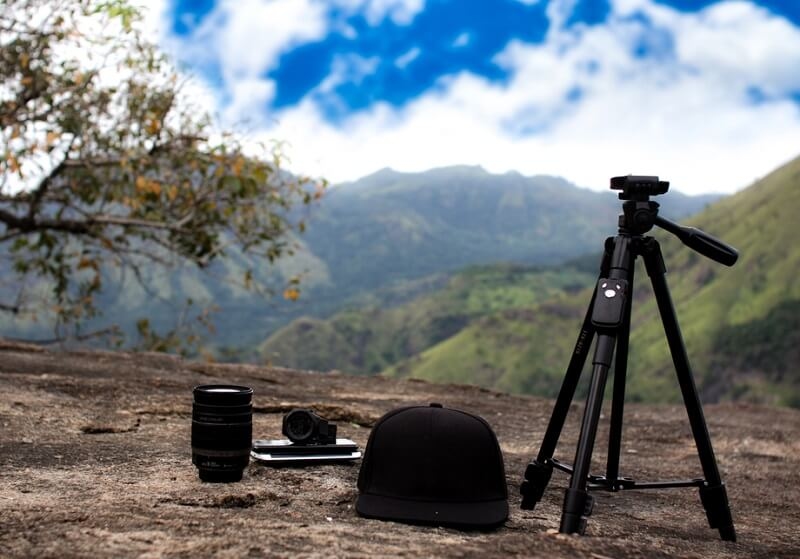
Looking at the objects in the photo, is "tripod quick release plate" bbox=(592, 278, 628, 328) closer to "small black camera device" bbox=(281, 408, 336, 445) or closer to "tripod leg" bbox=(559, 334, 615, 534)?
"tripod leg" bbox=(559, 334, 615, 534)

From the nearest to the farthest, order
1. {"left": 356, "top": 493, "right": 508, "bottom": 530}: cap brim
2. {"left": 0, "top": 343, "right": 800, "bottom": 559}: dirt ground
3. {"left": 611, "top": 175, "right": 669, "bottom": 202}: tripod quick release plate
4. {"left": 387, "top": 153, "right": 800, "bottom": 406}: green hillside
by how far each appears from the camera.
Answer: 1. {"left": 0, "top": 343, "right": 800, "bottom": 559}: dirt ground
2. {"left": 356, "top": 493, "right": 508, "bottom": 530}: cap brim
3. {"left": 611, "top": 175, "right": 669, "bottom": 202}: tripod quick release plate
4. {"left": 387, "top": 153, "right": 800, "bottom": 406}: green hillside

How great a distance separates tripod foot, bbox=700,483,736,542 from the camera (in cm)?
399

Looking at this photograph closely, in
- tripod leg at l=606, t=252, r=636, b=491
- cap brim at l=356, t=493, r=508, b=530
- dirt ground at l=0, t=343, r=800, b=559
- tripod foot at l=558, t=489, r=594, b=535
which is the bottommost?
dirt ground at l=0, t=343, r=800, b=559

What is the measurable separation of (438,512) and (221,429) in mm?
1310

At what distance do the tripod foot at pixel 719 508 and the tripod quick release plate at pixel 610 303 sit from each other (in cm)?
115

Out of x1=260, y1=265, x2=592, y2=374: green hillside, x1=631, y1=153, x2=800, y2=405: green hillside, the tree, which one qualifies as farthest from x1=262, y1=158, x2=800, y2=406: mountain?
the tree

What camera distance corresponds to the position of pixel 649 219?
3756mm

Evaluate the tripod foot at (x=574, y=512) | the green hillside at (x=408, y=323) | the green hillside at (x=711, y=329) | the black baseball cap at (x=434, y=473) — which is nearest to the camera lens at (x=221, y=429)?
the black baseball cap at (x=434, y=473)

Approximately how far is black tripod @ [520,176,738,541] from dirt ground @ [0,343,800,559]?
190mm

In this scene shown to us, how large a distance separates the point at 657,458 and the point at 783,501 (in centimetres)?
156

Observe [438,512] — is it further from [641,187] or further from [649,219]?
[641,187]

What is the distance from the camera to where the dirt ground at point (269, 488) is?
11.0ft

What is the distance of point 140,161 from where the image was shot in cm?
1186

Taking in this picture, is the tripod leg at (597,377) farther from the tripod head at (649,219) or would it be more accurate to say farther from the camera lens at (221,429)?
the camera lens at (221,429)
